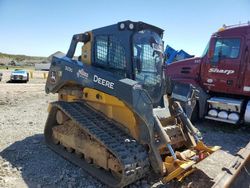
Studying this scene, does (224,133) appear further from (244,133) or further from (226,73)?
(226,73)

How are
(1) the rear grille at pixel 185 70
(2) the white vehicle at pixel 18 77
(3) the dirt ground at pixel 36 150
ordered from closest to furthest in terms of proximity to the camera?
1. (3) the dirt ground at pixel 36 150
2. (1) the rear grille at pixel 185 70
3. (2) the white vehicle at pixel 18 77

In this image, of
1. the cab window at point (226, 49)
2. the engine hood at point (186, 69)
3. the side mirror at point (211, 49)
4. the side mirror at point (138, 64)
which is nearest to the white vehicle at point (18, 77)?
the engine hood at point (186, 69)

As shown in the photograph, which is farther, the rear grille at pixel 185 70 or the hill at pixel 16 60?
the hill at pixel 16 60

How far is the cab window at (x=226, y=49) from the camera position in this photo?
28.1 ft

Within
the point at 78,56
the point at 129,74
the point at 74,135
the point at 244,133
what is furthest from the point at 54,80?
the point at 244,133

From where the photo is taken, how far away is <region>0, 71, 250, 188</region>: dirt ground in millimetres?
A: 4570

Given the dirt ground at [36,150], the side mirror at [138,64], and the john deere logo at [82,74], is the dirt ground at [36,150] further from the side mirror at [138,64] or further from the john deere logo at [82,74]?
the side mirror at [138,64]

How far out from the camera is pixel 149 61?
5.16 meters

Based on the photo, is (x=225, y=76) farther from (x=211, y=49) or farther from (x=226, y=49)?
(x=211, y=49)

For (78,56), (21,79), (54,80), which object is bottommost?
(21,79)

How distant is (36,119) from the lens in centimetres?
843

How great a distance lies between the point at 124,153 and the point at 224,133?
16.8 feet

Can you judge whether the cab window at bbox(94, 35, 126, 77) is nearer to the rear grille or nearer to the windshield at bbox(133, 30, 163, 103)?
the windshield at bbox(133, 30, 163, 103)

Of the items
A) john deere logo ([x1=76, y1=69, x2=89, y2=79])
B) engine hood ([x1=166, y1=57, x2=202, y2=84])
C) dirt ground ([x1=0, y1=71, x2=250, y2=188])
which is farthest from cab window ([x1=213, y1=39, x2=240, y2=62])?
john deere logo ([x1=76, y1=69, x2=89, y2=79])
